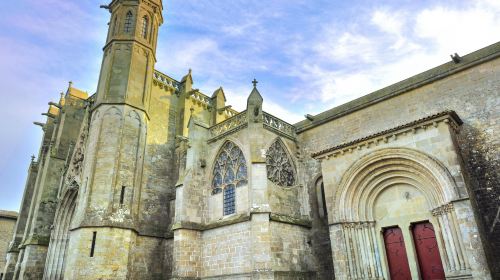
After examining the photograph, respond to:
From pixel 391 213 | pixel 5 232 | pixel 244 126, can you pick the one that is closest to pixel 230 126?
pixel 244 126

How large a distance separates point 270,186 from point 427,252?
568cm

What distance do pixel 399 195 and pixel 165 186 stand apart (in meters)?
10.6

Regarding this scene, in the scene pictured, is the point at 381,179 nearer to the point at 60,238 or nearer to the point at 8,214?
the point at 60,238

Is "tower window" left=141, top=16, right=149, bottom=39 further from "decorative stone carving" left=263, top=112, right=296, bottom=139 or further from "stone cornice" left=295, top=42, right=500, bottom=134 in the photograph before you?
"stone cornice" left=295, top=42, right=500, bottom=134

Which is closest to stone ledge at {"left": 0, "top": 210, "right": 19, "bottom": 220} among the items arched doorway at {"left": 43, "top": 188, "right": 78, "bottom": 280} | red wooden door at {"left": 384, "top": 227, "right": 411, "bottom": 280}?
arched doorway at {"left": 43, "top": 188, "right": 78, "bottom": 280}

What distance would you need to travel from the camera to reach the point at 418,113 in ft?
41.9

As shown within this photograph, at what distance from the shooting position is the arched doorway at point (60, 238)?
1661 cm

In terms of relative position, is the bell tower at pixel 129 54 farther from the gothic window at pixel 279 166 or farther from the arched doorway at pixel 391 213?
the arched doorway at pixel 391 213

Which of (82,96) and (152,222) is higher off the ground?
(82,96)

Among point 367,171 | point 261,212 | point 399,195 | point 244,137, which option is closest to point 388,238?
point 399,195

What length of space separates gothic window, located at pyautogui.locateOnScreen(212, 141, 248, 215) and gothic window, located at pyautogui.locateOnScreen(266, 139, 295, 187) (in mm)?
1044

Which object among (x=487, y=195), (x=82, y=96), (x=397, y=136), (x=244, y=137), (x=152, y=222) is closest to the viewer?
(x=487, y=195)

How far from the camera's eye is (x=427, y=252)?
10672 millimetres

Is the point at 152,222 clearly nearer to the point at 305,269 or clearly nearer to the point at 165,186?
the point at 165,186
